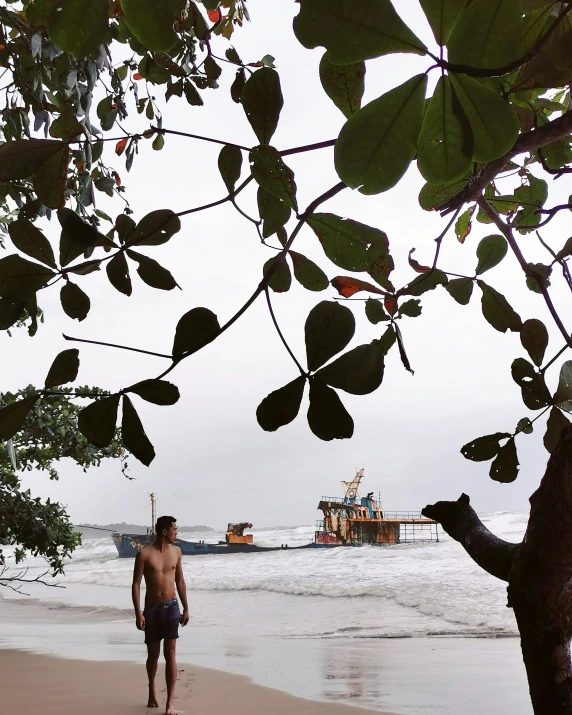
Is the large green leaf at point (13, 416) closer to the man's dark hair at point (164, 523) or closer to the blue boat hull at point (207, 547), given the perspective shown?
the man's dark hair at point (164, 523)

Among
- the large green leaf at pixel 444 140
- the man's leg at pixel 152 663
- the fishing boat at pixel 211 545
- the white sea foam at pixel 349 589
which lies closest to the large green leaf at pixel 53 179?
the large green leaf at pixel 444 140

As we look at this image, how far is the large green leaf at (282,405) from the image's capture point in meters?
0.41

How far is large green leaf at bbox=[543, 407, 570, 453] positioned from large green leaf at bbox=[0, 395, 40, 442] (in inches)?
21.2

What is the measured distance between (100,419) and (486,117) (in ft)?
0.86

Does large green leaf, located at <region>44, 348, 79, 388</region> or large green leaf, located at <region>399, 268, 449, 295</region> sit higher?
large green leaf, located at <region>399, 268, 449, 295</region>

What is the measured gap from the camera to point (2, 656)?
6957mm

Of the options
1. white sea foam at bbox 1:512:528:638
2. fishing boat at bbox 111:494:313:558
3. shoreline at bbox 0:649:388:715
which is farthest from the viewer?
fishing boat at bbox 111:494:313:558

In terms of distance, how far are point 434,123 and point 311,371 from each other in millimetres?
156

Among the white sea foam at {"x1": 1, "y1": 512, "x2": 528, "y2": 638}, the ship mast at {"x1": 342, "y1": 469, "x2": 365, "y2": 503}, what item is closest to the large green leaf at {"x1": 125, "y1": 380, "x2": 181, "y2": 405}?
the white sea foam at {"x1": 1, "y1": 512, "x2": 528, "y2": 638}

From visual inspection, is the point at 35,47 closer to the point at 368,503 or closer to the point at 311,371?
the point at 311,371

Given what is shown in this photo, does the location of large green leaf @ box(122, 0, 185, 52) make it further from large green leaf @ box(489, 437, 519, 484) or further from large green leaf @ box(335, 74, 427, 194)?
large green leaf @ box(489, 437, 519, 484)

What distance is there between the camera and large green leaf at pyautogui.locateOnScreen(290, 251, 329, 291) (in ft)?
1.75

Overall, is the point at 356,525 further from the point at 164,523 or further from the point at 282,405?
the point at 282,405

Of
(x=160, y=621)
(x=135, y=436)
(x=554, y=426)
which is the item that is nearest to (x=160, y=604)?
(x=160, y=621)
